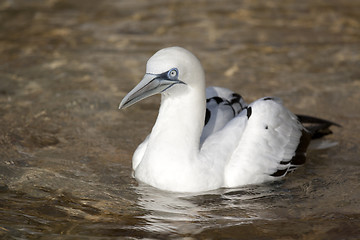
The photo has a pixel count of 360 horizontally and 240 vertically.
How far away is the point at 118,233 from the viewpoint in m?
5.22

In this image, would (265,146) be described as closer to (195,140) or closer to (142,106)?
(195,140)

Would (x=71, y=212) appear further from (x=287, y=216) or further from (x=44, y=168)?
(x=287, y=216)

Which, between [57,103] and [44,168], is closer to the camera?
[44,168]

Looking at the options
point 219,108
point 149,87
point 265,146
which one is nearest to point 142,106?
point 219,108

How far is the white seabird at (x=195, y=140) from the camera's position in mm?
5613

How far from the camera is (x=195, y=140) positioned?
19.2ft

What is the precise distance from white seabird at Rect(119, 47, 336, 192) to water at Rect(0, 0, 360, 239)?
14 cm

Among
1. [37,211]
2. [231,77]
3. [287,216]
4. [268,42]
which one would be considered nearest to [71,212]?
[37,211]

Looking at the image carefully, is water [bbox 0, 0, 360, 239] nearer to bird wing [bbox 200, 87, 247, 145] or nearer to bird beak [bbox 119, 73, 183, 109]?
bird wing [bbox 200, 87, 247, 145]

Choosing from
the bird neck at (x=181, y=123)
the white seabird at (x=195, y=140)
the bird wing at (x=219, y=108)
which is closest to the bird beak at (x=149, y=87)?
the white seabird at (x=195, y=140)

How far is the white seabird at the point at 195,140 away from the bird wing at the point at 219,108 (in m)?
0.05

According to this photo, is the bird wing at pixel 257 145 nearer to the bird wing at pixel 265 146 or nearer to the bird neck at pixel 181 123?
the bird wing at pixel 265 146

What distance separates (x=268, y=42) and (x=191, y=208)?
17.9 ft

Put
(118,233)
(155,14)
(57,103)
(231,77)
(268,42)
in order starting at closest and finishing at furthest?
(118,233) < (57,103) < (231,77) < (268,42) < (155,14)
